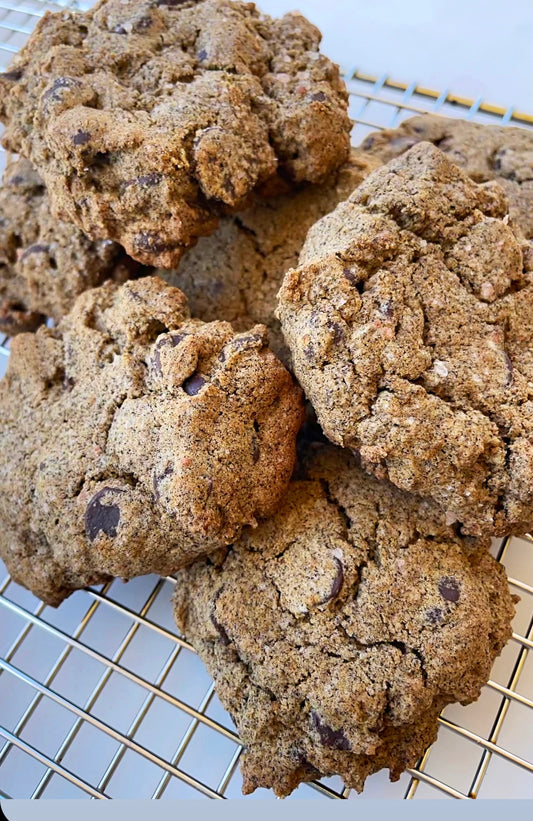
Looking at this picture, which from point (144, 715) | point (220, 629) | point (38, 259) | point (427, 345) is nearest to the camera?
point (427, 345)

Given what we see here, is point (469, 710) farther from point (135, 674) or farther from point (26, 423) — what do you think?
point (26, 423)

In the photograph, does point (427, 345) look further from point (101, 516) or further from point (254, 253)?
point (101, 516)

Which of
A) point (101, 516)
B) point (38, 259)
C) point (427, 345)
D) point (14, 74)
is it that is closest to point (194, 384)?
point (101, 516)

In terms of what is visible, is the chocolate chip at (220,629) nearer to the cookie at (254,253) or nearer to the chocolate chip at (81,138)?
the cookie at (254,253)

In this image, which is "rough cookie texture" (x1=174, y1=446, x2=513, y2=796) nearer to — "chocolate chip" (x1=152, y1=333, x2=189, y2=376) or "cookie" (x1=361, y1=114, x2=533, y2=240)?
"chocolate chip" (x1=152, y1=333, x2=189, y2=376)

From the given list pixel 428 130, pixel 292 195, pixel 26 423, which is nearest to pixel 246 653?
pixel 26 423

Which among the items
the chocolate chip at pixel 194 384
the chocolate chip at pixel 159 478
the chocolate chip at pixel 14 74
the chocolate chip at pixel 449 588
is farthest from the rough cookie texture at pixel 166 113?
the chocolate chip at pixel 449 588
